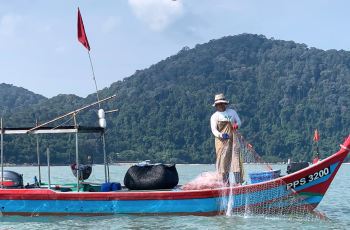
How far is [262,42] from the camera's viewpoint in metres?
173

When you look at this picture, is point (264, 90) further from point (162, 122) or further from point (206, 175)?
point (206, 175)

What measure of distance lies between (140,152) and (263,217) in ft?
281

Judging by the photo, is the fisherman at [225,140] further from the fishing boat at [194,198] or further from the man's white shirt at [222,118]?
the fishing boat at [194,198]

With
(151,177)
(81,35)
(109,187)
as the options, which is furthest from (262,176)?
(81,35)

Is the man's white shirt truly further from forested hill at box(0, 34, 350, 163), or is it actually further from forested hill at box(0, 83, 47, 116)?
Result: forested hill at box(0, 83, 47, 116)

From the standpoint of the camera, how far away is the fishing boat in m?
10.2

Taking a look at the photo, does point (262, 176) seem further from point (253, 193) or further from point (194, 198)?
point (194, 198)

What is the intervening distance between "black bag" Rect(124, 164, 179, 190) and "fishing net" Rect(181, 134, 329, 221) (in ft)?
1.78

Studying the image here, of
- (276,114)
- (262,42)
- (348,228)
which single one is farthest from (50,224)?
(262,42)

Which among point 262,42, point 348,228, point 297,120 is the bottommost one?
point 348,228

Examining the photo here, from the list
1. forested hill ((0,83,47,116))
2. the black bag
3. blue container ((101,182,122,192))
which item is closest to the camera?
the black bag

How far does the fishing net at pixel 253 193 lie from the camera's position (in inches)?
403

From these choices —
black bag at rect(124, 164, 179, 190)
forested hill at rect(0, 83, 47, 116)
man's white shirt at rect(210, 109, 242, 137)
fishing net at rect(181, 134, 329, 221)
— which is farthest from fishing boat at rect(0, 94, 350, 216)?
forested hill at rect(0, 83, 47, 116)

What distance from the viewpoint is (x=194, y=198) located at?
10.4 meters
